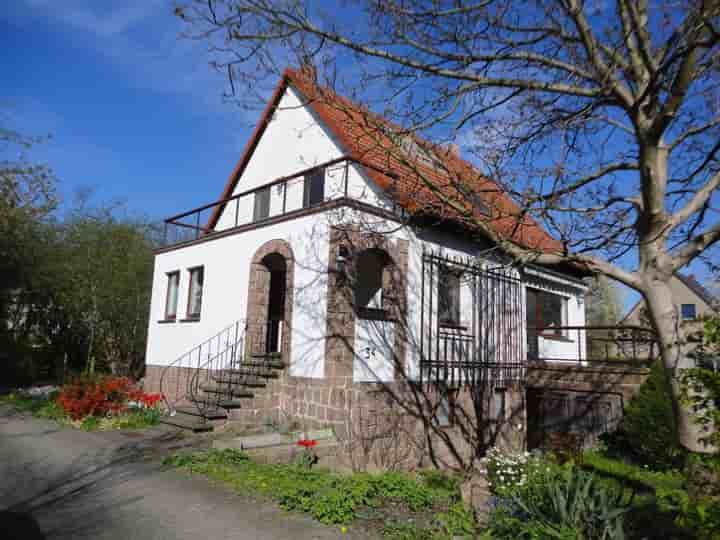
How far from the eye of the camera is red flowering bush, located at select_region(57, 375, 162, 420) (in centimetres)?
1060

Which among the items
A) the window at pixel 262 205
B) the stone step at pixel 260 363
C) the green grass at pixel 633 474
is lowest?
the green grass at pixel 633 474

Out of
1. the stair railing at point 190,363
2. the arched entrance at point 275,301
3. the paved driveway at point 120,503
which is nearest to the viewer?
the paved driveway at point 120,503

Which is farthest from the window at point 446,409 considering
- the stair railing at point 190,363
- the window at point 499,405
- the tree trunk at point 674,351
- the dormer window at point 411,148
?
the tree trunk at point 674,351

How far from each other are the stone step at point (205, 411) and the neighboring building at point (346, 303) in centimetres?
3

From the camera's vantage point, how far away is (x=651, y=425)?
988cm

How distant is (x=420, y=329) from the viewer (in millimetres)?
10117

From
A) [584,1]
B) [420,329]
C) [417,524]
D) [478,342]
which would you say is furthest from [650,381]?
[584,1]

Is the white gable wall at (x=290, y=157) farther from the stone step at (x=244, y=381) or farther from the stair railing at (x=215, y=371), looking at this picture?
the stone step at (x=244, y=381)

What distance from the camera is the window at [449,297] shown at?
11000 mm

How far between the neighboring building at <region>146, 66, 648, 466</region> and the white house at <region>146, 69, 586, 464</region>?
0.11 ft

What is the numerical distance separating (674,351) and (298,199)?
9640 mm

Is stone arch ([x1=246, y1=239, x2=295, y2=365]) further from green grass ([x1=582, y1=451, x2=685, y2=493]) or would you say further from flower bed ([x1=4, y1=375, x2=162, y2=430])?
green grass ([x1=582, y1=451, x2=685, y2=493])

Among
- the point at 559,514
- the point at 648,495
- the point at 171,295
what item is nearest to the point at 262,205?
the point at 171,295

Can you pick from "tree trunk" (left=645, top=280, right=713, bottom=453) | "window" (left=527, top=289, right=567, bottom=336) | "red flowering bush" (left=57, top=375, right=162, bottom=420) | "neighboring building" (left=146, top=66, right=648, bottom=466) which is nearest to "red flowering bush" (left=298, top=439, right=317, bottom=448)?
"neighboring building" (left=146, top=66, right=648, bottom=466)
